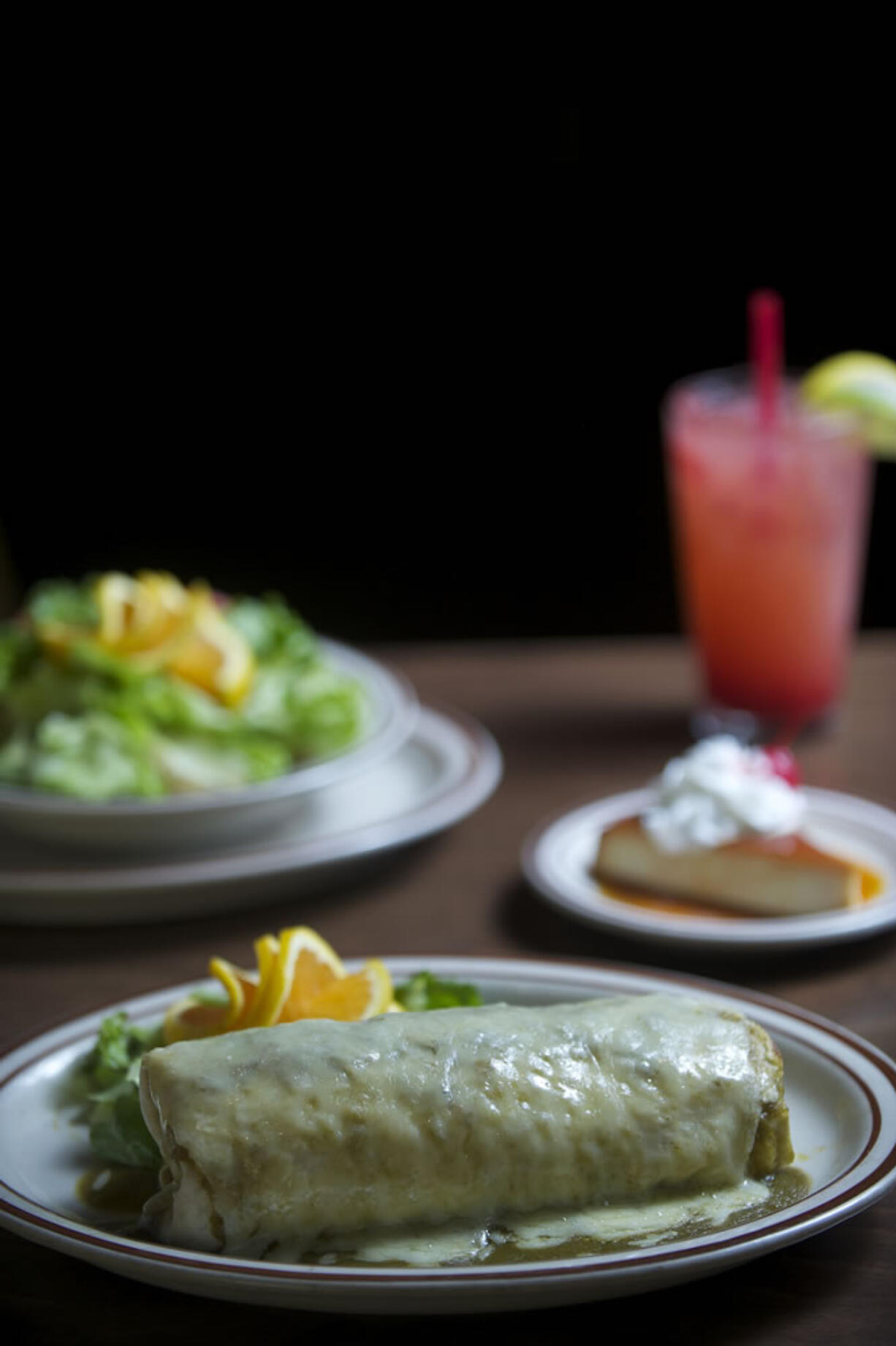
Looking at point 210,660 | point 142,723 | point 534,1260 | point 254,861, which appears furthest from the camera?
point 210,660

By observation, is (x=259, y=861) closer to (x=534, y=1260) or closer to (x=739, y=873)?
(x=739, y=873)

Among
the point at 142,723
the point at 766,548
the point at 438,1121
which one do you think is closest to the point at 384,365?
the point at 766,548

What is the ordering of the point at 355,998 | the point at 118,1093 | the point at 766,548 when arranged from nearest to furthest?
the point at 118,1093
the point at 355,998
the point at 766,548

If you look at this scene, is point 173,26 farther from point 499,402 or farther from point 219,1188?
point 219,1188

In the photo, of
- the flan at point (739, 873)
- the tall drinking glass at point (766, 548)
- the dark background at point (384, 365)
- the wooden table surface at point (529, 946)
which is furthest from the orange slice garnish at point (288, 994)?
the dark background at point (384, 365)

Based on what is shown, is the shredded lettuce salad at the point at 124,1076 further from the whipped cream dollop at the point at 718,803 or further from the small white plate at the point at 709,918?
the whipped cream dollop at the point at 718,803

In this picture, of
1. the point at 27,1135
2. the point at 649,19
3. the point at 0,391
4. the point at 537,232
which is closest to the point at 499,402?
the point at 537,232
